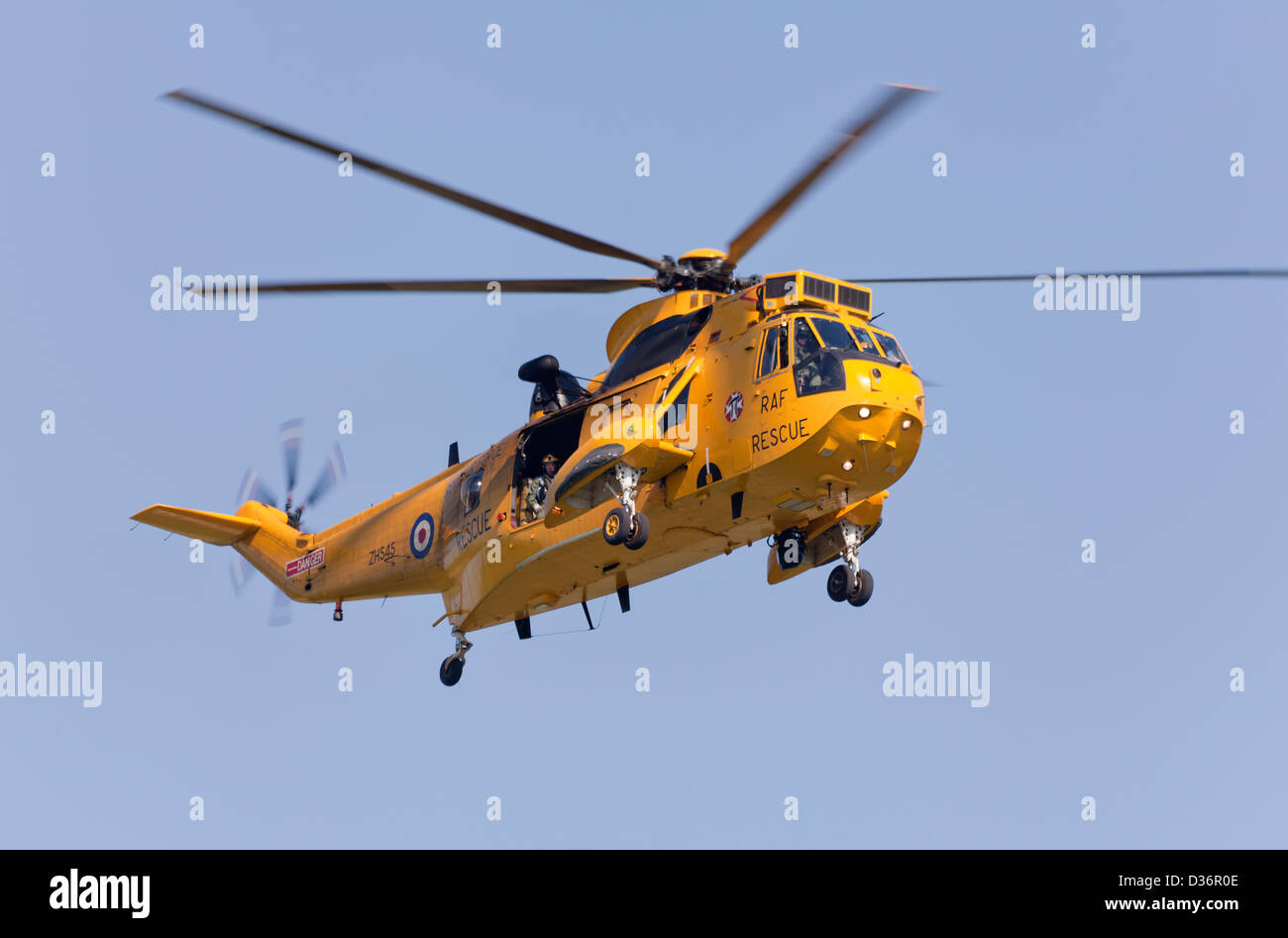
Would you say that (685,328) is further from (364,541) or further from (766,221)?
(364,541)

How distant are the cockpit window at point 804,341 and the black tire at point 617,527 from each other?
366 centimetres

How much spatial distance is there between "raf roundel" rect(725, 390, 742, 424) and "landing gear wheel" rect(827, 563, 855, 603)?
324cm

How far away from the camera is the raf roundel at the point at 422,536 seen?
31328 mm

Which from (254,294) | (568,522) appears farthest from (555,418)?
(254,294)

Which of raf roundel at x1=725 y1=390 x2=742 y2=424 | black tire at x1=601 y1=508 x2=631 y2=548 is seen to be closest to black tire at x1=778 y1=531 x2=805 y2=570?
raf roundel at x1=725 y1=390 x2=742 y2=424

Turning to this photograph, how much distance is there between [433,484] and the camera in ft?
105

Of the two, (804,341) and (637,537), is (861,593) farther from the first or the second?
(804,341)

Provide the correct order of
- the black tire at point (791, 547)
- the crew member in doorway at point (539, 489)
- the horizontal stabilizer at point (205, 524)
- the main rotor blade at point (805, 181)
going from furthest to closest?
the horizontal stabilizer at point (205, 524) → the crew member in doorway at point (539, 489) → the black tire at point (791, 547) → the main rotor blade at point (805, 181)

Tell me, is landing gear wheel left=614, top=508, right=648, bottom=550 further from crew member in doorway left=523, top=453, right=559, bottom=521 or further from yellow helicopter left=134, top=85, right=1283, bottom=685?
crew member in doorway left=523, top=453, right=559, bottom=521

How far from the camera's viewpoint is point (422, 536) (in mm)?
31500

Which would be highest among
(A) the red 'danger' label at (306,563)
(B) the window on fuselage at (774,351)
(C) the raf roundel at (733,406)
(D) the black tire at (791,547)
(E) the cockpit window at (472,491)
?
(B) the window on fuselage at (774,351)

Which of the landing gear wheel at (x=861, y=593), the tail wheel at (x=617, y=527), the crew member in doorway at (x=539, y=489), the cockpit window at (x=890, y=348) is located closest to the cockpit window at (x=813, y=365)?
the cockpit window at (x=890, y=348)

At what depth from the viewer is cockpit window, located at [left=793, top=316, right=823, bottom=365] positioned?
2423cm

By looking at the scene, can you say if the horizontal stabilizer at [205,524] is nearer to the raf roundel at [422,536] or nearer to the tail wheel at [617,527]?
the raf roundel at [422,536]
